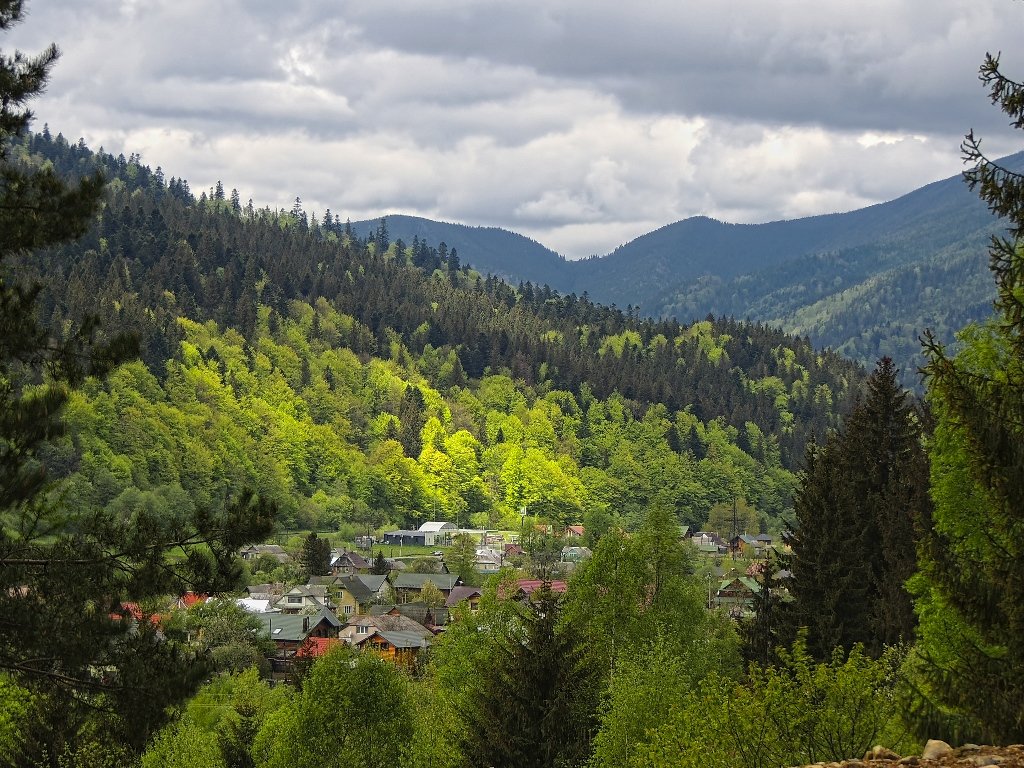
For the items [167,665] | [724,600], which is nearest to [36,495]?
[167,665]

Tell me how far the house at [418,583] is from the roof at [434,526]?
49638 millimetres

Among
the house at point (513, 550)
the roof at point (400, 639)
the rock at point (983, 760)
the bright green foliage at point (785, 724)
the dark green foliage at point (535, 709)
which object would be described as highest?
the rock at point (983, 760)

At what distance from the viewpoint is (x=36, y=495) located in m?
16.5

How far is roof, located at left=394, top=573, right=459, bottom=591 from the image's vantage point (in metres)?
109

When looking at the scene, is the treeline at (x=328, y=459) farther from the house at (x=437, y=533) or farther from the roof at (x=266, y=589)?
the roof at (x=266, y=589)

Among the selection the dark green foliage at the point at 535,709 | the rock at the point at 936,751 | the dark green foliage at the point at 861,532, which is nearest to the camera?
the rock at the point at 936,751

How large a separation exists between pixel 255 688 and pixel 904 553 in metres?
38.3

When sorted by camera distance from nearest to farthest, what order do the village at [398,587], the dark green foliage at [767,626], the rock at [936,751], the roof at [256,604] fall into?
1. the rock at [936,751]
2. the dark green foliage at [767,626]
3. the village at [398,587]
4. the roof at [256,604]

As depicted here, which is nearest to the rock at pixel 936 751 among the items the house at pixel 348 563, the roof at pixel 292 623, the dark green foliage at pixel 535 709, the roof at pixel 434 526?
the dark green foliage at pixel 535 709

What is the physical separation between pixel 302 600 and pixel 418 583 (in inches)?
519

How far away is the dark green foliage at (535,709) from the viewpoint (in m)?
27.9

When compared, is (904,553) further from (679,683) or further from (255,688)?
(255,688)

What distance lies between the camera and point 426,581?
351 ft

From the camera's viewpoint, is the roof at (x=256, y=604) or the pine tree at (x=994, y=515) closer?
the pine tree at (x=994, y=515)
